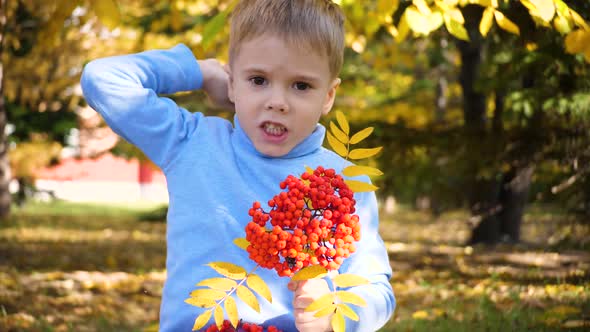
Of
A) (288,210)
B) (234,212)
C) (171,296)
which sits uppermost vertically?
(288,210)

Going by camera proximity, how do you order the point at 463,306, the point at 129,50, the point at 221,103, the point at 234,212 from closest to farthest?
the point at 234,212 < the point at 221,103 < the point at 463,306 < the point at 129,50

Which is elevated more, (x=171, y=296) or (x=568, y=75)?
(x=568, y=75)

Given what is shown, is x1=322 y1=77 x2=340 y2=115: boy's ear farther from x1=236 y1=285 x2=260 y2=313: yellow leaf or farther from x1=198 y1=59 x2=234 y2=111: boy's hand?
x1=236 y1=285 x2=260 y2=313: yellow leaf

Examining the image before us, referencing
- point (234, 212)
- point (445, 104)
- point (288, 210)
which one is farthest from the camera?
point (445, 104)

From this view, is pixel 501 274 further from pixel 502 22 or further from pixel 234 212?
pixel 234 212

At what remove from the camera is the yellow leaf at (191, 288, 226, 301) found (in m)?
1.49

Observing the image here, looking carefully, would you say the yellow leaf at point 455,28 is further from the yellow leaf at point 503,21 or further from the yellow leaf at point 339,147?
the yellow leaf at point 339,147

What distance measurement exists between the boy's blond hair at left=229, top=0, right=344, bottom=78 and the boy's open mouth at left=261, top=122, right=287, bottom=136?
0.76 feet

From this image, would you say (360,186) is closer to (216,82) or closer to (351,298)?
(351,298)

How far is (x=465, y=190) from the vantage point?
9648mm

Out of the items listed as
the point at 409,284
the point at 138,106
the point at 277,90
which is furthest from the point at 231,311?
the point at 409,284

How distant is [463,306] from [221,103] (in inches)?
109

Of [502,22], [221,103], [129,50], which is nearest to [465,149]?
[502,22]

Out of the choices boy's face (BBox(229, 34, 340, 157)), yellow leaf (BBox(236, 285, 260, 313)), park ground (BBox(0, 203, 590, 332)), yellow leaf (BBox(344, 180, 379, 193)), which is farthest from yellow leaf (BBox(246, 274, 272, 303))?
park ground (BBox(0, 203, 590, 332))
